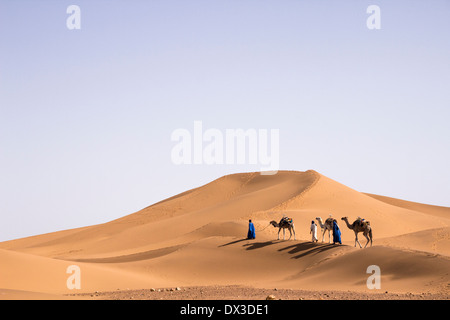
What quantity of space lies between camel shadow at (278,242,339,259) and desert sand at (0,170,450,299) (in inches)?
2.1

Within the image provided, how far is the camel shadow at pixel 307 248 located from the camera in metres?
25.6

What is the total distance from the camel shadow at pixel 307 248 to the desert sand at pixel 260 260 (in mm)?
53

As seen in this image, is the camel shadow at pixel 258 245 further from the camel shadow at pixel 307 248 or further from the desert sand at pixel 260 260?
the camel shadow at pixel 307 248

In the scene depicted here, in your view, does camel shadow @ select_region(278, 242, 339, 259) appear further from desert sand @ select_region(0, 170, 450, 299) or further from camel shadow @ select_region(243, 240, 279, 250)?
camel shadow @ select_region(243, 240, 279, 250)

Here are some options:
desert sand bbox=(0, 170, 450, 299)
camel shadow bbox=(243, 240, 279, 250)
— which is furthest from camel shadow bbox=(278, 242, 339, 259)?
camel shadow bbox=(243, 240, 279, 250)

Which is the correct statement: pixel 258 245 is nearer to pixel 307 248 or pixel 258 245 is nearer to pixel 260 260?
pixel 260 260

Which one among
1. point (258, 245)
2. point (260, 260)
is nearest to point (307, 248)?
point (260, 260)

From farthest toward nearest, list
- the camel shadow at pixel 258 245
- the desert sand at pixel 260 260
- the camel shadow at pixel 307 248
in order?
the camel shadow at pixel 258 245 → the camel shadow at pixel 307 248 → the desert sand at pixel 260 260

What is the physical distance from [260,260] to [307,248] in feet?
7.28

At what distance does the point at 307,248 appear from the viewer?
26516 mm

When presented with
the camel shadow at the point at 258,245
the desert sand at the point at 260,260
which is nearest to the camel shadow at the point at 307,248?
the desert sand at the point at 260,260

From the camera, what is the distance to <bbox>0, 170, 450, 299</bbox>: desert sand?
1788cm
